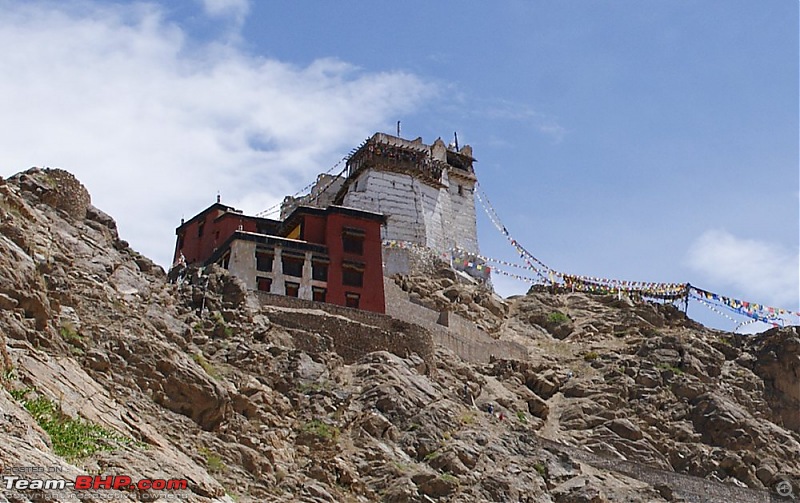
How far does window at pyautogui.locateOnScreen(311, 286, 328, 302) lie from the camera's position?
53750 millimetres

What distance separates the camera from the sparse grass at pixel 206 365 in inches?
1511

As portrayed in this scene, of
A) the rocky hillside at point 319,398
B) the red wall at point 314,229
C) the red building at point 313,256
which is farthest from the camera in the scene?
the red wall at point 314,229

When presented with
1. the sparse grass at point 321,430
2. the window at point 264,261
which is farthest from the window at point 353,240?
the sparse grass at point 321,430

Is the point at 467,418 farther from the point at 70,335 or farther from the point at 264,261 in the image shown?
the point at 70,335

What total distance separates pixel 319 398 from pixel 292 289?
13.7 meters

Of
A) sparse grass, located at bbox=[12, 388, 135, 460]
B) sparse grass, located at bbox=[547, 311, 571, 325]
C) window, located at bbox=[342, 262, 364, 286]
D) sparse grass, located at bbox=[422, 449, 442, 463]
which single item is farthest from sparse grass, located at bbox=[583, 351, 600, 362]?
sparse grass, located at bbox=[12, 388, 135, 460]

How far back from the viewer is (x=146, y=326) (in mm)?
37844

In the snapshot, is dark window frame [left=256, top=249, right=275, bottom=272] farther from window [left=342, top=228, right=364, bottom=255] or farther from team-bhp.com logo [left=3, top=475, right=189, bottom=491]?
team-bhp.com logo [left=3, top=475, right=189, bottom=491]

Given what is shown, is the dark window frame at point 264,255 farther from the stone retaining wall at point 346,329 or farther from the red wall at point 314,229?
the stone retaining wall at point 346,329

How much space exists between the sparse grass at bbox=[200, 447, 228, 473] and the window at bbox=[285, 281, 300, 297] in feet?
63.1

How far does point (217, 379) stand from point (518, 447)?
472 inches

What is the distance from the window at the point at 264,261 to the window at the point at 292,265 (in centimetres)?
60

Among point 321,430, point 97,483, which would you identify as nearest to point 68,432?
point 97,483

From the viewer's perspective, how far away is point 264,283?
53406mm
